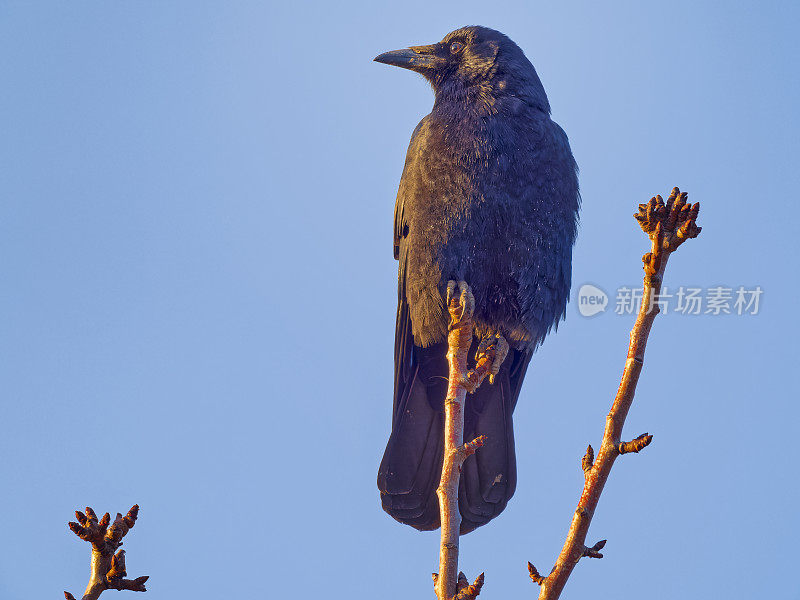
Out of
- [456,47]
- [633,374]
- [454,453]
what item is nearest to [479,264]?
[456,47]

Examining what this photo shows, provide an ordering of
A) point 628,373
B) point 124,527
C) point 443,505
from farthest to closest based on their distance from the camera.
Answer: point 443,505 < point 628,373 < point 124,527

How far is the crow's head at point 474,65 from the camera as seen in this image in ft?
18.6

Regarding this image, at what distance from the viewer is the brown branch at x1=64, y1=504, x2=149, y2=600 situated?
2201 mm

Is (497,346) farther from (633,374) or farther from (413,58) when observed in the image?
(633,374)

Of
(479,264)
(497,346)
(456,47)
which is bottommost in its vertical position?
(497,346)

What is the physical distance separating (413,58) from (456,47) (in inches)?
12.6

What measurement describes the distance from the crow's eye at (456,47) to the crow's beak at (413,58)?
0.37ft

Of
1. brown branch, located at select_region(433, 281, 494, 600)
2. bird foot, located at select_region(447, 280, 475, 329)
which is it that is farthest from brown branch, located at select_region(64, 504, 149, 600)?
bird foot, located at select_region(447, 280, 475, 329)

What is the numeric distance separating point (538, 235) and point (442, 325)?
0.77 meters

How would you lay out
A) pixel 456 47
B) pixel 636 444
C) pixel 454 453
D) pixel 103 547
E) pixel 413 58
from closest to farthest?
1. pixel 103 547
2. pixel 636 444
3. pixel 454 453
4. pixel 456 47
5. pixel 413 58

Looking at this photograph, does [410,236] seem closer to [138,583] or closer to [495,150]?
[495,150]

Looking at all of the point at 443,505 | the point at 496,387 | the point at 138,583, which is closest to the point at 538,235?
the point at 496,387

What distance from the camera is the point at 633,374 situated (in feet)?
8.27

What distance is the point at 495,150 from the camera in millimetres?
5172
